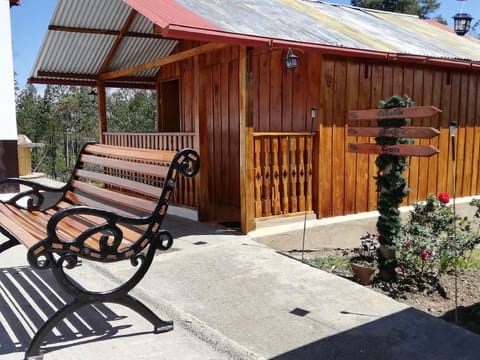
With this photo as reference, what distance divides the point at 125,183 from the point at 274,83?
146 inches

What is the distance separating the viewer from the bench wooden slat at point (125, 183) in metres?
3.54

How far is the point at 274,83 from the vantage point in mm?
7152

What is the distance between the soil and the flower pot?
74mm

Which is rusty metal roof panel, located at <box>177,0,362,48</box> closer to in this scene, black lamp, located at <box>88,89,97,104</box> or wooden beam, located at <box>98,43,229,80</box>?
wooden beam, located at <box>98,43,229,80</box>

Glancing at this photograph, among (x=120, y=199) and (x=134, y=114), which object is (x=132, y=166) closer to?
(x=120, y=199)

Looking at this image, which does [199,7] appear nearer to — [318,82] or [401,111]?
[318,82]

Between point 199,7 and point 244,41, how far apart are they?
44.0 inches

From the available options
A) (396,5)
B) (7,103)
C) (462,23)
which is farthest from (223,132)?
(396,5)

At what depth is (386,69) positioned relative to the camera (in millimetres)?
6855

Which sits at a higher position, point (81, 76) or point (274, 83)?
point (81, 76)

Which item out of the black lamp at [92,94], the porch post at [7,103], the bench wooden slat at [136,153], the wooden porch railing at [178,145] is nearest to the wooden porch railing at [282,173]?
the wooden porch railing at [178,145]

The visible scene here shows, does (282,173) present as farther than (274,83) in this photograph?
No

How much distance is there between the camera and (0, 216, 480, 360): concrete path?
3.00m

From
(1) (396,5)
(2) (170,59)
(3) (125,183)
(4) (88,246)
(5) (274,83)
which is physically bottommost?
(4) (88,246)
